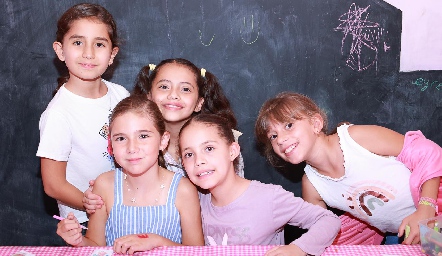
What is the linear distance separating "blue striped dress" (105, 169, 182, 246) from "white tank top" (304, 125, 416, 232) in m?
0.70

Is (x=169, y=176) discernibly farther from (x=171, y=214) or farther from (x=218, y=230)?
(x=218, y=230)

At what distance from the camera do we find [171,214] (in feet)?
5.49

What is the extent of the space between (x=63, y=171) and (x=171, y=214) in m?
0.52

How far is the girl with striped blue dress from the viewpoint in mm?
1646

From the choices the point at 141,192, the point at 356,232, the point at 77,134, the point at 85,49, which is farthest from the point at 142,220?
the point at 356,232

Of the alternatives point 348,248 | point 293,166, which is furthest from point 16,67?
point 348,248

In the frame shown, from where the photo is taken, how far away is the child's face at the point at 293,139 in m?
1.89

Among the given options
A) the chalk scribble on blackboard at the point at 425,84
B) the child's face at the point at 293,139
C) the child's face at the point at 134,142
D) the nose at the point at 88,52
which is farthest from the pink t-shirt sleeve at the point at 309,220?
the chalk scribble on blackboard at the point at 425,84

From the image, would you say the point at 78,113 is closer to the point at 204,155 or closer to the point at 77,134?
the point at 77,134

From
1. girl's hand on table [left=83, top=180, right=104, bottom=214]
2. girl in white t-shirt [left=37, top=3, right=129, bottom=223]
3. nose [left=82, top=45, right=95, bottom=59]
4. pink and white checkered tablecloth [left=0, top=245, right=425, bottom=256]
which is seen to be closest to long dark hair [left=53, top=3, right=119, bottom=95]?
girl in white t-shirt [left=37, top=3, right=129, bottom=223]

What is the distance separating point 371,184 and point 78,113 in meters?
1.22

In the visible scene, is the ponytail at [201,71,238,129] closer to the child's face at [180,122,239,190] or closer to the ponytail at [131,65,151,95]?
the ponytail at [131,65,151,95]

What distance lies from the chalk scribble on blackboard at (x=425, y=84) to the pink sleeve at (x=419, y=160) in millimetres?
576

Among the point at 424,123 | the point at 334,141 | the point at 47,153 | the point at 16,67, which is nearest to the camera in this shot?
the point at 47,153
